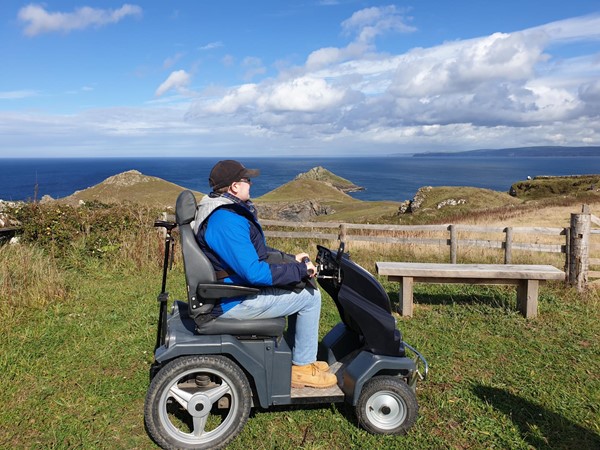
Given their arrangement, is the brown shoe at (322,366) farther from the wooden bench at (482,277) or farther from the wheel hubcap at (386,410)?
the wooden bench at (482,277)

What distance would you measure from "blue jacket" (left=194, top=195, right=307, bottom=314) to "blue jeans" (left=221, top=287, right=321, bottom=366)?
0.09m

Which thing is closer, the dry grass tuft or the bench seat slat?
the dry grass tuft

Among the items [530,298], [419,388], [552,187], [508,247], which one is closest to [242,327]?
[419,388]

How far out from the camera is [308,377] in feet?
11.8

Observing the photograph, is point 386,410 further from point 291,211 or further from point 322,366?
point 291,211

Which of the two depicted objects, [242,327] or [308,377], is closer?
[242,327]

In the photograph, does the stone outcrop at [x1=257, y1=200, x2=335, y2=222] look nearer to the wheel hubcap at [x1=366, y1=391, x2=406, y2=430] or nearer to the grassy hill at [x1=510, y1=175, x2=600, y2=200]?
the grassy hill at [x1=510, y1=175, x2=600, y2=200]

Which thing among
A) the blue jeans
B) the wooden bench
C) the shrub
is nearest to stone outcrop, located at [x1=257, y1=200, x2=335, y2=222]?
the shrub

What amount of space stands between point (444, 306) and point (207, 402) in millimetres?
4553

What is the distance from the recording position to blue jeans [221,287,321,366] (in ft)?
11.1

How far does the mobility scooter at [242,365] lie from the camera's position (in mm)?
3268

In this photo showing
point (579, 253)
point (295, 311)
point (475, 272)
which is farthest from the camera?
point (579, 253)

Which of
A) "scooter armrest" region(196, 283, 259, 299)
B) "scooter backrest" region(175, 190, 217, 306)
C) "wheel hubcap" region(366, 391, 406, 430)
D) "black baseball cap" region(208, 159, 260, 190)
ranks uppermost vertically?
"black baseball cap" region(208, 159, 260, 190)

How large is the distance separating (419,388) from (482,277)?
8.94ft
